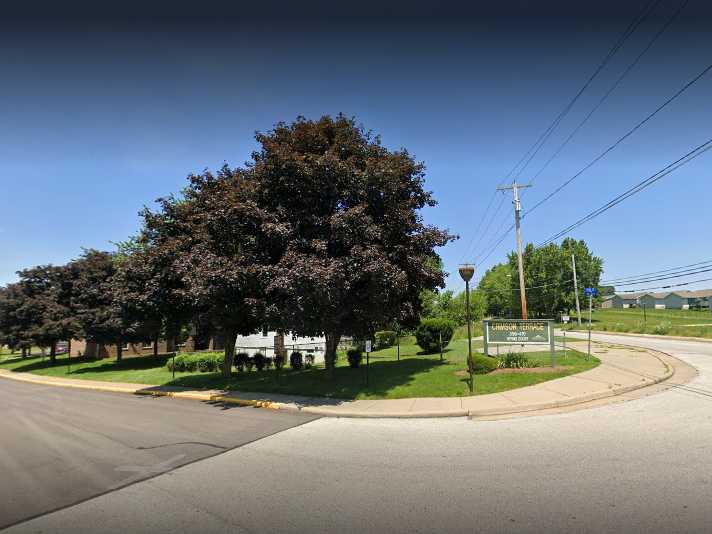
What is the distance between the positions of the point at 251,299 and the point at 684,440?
1083cm

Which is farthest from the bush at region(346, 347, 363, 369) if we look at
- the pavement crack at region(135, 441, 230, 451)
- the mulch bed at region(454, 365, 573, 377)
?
the pavement crack at region(135, 441, 230, 451)

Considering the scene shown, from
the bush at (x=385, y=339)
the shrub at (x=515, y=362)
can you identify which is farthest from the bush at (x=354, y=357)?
the bush at (x=385, y=339)

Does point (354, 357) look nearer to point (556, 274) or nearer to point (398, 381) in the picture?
point (398, 381)

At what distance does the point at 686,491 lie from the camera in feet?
16.0

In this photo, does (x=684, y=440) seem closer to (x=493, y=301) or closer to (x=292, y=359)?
(x=292, y=359)

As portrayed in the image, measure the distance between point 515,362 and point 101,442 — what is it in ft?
42.2

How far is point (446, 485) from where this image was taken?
5480 millimetres

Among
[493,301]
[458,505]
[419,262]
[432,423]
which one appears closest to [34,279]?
[419,262]

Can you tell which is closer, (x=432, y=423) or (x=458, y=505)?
(x=458, y=505)

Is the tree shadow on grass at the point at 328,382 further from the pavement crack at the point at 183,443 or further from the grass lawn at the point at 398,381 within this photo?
the pavement crack at the point at 183,443

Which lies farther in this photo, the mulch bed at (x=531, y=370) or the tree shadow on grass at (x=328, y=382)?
the mulch bed at (x=531, y=370)

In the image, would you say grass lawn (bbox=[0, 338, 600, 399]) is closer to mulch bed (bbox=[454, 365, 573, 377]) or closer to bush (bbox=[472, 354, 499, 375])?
mulch bed (bbox=[454, 365, 573, 377])

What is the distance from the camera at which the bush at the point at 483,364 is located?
564 inches

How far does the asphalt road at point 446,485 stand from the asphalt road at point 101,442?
0.58 meters
